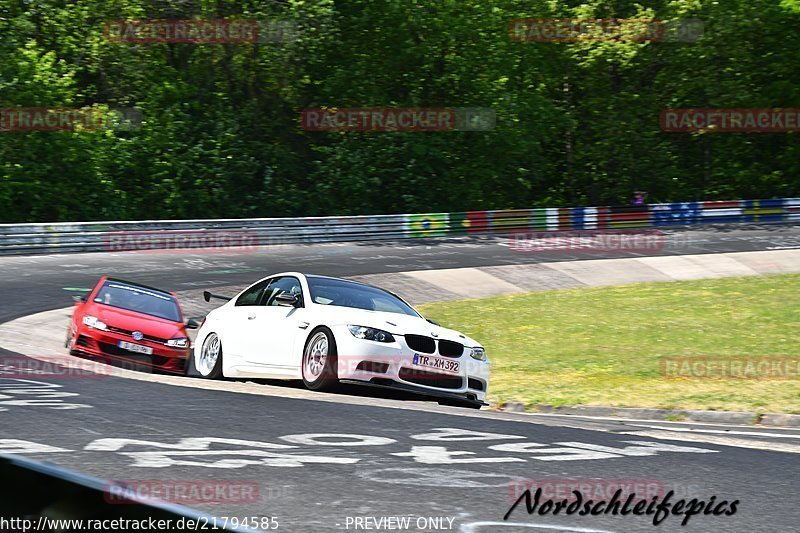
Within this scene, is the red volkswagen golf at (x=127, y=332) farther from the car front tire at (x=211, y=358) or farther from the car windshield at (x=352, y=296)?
the car windshield at (x=352, y=296)

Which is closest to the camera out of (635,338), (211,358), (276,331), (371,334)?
(371,334)

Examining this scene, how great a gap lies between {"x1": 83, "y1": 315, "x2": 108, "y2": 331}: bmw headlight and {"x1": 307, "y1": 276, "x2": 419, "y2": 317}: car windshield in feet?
12.2

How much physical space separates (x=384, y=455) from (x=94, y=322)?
27.8 ft

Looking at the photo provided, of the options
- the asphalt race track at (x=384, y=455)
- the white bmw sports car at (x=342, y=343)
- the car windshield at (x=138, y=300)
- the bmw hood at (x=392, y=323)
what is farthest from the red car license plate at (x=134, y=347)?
the bmw hood at (x=392, y=323)

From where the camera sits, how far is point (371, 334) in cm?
1136

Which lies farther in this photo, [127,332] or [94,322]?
[127,332]

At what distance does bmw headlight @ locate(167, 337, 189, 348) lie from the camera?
1513 centimetres

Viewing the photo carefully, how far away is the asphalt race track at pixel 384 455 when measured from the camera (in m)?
5.80

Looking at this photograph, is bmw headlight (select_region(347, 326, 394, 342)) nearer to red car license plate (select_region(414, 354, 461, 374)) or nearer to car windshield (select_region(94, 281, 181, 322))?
red car license plate (select_region(414, 354, 461, 374))

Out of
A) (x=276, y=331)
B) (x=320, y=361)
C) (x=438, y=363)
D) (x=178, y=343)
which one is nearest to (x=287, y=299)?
(x=276, y=331)

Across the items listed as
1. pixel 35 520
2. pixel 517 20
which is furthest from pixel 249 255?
pixel 35 520

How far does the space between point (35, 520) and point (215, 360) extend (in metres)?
11.0

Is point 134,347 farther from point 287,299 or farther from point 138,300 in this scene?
point 287,299

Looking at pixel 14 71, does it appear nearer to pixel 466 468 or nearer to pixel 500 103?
pixel 500 103
